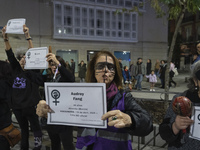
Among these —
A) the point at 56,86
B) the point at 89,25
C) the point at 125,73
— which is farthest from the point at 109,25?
the point at 56,86

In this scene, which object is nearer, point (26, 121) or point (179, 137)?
point (179, 137)

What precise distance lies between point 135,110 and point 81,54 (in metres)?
20.3

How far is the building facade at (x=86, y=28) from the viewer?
18781 mm

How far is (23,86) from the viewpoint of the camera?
3672 mm

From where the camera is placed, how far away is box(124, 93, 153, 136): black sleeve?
157 cm

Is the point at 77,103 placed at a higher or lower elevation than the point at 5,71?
lower

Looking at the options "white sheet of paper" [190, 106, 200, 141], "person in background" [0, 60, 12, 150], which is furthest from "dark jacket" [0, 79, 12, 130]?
"white sheet of paper" [190, 106, 200, 141]

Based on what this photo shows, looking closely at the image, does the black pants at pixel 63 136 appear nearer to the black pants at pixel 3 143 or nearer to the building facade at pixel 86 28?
the black pants at pixel 3 143

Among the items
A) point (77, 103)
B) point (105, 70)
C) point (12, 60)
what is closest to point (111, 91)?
point (105, 70)

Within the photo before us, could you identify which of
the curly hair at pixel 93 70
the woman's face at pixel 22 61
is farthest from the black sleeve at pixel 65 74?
the woman's face at pixel 22 61

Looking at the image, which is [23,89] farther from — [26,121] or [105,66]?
[105,66]

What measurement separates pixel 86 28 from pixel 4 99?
19243 mm

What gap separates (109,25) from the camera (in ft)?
73.6

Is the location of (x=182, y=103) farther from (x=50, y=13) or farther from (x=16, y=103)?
(x=50, y=13)
